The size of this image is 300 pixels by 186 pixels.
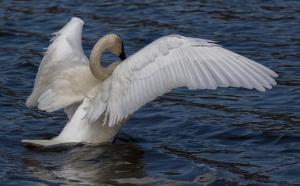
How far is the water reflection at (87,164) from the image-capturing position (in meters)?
9.28

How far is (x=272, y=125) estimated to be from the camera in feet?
35.9

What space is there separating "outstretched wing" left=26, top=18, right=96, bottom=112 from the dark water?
1.61 feet

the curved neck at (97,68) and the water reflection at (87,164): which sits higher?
the curved neck at (97,68)

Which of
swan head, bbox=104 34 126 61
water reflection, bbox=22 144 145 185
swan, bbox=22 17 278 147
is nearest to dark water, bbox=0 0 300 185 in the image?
water reflection, bbox=22 144 145 185

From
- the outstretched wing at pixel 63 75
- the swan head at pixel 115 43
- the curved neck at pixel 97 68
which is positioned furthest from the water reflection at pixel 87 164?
the swan head at pixel 115 43

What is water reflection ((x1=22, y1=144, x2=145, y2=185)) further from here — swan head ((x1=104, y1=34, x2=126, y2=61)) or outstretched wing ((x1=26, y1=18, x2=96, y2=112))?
swan head ((x1=104, y1=34, x2=126, y2=61))

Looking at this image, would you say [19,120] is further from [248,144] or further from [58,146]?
[248,144]

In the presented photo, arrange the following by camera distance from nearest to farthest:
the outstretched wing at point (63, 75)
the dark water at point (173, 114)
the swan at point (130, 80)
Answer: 1. the swan at point (130, 80)
2. the dark water at point (173, 114)
3. the outstretched wing at point (63, 75)

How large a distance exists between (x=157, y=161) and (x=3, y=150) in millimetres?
1594

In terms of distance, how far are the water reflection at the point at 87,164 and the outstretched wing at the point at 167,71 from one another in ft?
1.60

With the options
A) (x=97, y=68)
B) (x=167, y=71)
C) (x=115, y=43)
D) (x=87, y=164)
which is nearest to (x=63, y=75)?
(x=97, y=68)

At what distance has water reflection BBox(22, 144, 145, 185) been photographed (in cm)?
928

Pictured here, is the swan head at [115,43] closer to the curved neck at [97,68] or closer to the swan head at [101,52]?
the swan head at [101,52]

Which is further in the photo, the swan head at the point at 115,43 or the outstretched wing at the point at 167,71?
the swan head at the point at 115,43
